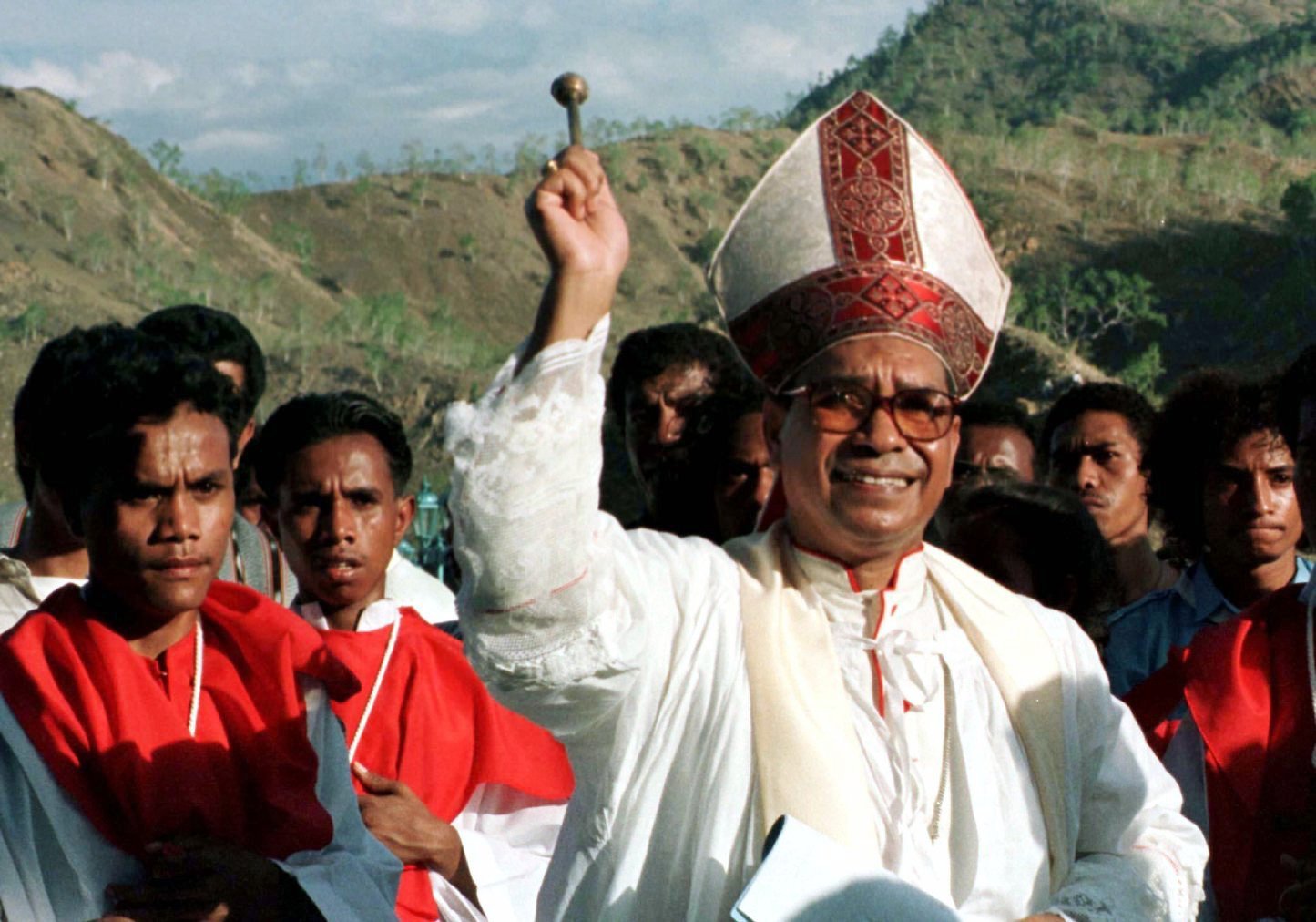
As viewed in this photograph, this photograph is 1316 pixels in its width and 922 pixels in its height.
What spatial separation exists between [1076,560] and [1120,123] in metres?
89.8

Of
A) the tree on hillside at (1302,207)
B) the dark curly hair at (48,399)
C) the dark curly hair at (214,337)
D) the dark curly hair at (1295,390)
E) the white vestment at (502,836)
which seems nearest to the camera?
the dark curly hair at (48,399)

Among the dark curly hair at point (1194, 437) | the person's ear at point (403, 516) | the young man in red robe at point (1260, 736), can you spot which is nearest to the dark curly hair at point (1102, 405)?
the dark curly hair at point (1194, 437)

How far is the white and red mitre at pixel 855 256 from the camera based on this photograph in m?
2.84

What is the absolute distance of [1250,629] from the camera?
3.39 meters

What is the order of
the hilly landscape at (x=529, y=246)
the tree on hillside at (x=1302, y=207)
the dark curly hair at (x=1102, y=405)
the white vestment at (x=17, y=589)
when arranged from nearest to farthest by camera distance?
the white vestment at (x=17, y=589) → the dark curly hair at (x=1102, y=405) → the hilly landscape at (x=529, y=246) → the tree on hillside at (x=1302, y=207)

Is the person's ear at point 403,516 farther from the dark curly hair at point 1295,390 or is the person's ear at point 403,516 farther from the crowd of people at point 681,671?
the dark curly hair at point 1295,390

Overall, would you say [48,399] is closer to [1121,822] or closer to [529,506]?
[529,506]

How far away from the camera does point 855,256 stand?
286 cm

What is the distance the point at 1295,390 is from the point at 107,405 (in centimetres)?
226

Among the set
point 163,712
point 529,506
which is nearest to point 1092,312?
point 163,712

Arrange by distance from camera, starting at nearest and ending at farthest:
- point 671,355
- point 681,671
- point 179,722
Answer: point 681,671
point 179,722
point 671,355

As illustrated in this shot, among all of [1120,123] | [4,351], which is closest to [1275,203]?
[1120,123]

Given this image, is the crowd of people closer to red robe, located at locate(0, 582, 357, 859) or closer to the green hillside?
red robe, located at locate(0, 582, 357, 859)

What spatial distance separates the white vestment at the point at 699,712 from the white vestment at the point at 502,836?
3.98 ft
